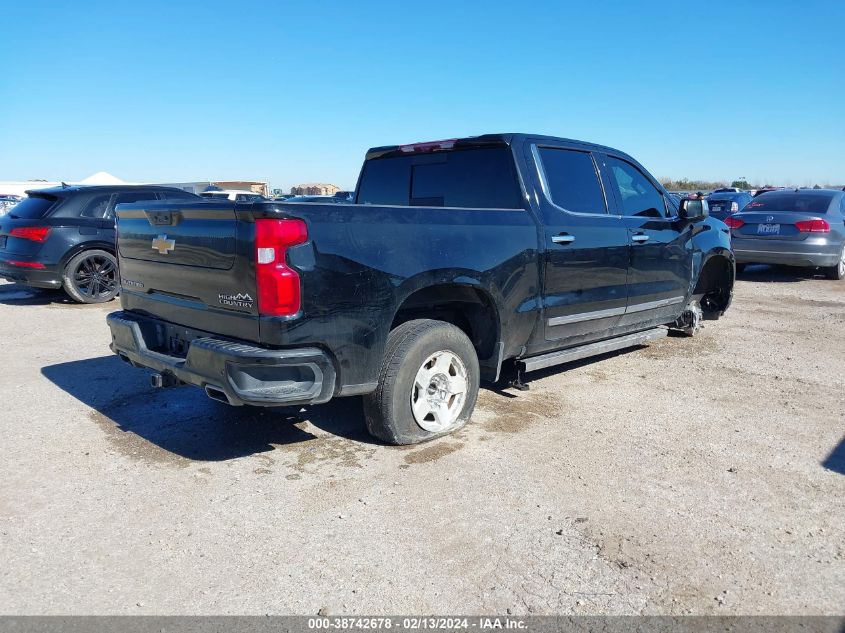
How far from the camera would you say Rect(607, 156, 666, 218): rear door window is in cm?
573

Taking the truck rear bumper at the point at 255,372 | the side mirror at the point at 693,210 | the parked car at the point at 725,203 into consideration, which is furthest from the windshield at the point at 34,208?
the parked car at the point at 725,203

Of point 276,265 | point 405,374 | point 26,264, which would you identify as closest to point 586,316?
point 405,374

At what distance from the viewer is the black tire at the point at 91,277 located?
9633 mm

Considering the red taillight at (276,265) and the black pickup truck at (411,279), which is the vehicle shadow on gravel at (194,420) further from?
the red taillight at (276,265)

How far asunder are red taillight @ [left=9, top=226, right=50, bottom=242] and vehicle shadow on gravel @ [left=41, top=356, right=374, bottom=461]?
4.43m

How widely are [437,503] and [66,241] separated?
820cm

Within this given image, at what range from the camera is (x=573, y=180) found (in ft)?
17.2

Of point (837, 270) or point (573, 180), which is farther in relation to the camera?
point (837, 270)

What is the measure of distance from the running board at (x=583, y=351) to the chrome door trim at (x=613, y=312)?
0.26 meters

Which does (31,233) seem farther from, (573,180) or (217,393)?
(573,180)

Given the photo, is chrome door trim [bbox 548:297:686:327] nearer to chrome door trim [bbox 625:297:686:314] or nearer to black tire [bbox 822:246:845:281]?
chrome door trim [bbox 625:297:686:314]

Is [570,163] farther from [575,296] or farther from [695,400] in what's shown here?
[695,400]

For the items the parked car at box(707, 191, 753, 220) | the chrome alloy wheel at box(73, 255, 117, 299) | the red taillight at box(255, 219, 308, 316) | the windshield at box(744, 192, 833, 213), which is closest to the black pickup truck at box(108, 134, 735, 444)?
the red taillight at box(255, 219, 308, 316)

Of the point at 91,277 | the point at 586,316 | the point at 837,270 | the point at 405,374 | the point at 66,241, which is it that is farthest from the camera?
the point at 837,270
